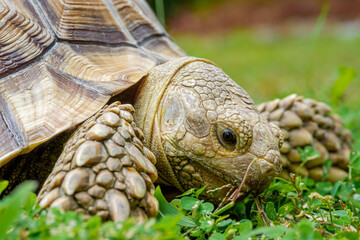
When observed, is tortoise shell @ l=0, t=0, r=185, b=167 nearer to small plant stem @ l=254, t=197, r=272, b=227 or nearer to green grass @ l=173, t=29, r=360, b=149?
small plant stem @ l=254, t=197, r=272, b=227

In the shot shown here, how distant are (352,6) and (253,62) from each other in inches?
540

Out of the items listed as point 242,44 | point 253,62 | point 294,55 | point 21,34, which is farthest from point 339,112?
point 242,44

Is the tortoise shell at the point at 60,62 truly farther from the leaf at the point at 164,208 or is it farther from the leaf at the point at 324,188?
the leaf at the point at 324,188

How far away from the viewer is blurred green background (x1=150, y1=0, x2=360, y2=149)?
4.25 metres

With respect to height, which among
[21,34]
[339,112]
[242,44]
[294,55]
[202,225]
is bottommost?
[242,44]

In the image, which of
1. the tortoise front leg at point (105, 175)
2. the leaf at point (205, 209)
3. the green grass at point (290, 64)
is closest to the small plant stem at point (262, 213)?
the leaf at point (205, 209)

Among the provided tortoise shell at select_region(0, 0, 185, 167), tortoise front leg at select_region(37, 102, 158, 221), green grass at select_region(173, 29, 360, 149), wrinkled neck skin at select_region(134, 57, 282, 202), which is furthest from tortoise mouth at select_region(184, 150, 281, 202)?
green grass at select_region(173, 29, 360, 149)

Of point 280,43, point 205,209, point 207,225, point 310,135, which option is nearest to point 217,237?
point 207,225

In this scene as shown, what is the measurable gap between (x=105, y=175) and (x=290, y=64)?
8.17 meters

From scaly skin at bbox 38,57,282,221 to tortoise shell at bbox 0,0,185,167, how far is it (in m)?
0.12

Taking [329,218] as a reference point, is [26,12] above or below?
above

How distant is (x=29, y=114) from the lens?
1584 millimetres

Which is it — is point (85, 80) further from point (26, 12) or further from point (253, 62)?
point (253, 62)

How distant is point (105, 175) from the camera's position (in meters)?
1.30
